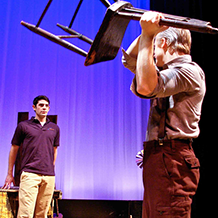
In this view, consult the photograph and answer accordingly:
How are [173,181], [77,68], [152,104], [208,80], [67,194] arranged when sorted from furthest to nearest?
[77,68] → [67,194] → [208,80] → [152,104] → [173,181]

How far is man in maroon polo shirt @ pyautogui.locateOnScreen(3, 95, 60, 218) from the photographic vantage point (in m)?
2.72

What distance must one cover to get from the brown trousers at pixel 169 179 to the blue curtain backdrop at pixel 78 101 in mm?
3161

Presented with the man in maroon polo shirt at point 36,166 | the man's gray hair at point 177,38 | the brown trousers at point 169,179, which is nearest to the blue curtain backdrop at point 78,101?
the man in maroon polo shirt at point 36,166

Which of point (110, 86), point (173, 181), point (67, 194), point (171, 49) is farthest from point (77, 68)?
point (173, 181)

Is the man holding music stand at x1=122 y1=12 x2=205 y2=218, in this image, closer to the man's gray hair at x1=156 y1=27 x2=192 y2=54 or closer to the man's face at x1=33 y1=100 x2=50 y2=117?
the man's gray hair at x1=156 y1=27 x2=192 y2=54

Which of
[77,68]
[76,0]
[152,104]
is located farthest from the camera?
[76,0]

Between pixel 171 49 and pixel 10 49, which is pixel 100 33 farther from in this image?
pixel 10 49

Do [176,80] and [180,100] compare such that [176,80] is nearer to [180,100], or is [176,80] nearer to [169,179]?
[180,100]

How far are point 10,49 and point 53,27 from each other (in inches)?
35.0

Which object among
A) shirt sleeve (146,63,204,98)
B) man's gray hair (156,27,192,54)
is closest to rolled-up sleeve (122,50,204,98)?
shirt sleeve (146,63,204,98)

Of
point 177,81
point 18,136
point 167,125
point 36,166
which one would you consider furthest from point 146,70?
point 18,136

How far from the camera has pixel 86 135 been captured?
14.7 ft

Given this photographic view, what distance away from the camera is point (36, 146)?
289 centimetres

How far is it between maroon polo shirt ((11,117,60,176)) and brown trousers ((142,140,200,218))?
1.96 meters
